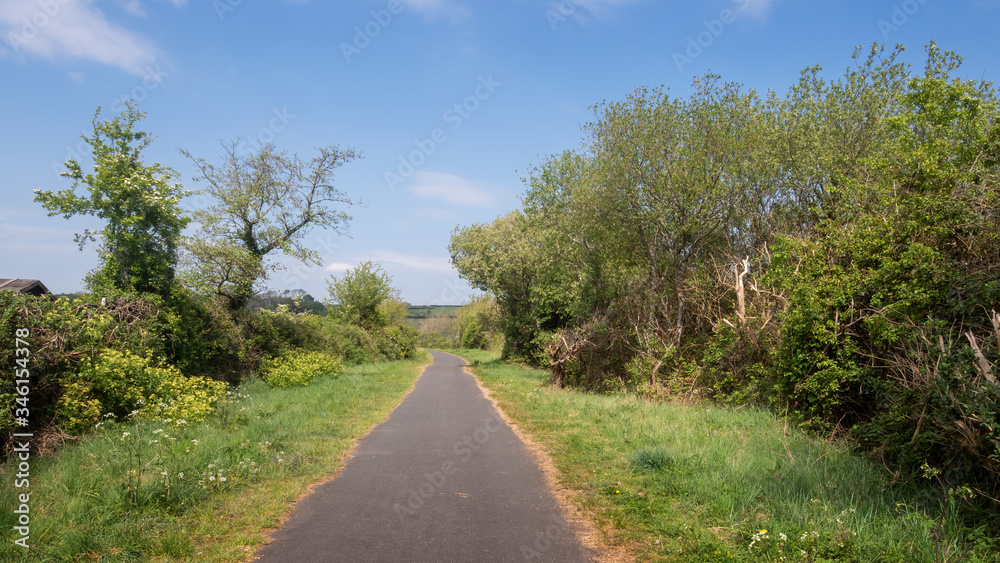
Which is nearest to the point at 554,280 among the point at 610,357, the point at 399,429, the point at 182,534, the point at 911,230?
the point at 610,357

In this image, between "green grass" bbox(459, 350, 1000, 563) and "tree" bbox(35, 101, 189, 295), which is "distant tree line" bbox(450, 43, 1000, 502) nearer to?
"green grass" bbox(459, 350, 1000, 563)

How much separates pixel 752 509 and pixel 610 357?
13336 mm

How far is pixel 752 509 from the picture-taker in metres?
5.21

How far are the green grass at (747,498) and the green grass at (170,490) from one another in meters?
3.68

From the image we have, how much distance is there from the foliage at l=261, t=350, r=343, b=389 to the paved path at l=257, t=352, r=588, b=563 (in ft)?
30.9

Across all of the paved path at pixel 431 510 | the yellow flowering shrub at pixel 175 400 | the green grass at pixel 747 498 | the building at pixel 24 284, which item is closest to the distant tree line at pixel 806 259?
the green grass at pixel 747 498

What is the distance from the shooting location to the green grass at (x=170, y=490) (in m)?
4.47

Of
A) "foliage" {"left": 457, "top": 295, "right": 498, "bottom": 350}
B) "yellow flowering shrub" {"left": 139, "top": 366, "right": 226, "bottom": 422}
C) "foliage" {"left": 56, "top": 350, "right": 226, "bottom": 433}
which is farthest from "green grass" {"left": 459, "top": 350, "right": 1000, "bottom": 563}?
"foliage" {"left": 457, "top": 295, "right": 498, "bottom": 350}

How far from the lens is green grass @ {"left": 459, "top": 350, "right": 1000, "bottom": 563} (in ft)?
13.9

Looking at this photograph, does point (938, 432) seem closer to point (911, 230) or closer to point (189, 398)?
point (911, 230)

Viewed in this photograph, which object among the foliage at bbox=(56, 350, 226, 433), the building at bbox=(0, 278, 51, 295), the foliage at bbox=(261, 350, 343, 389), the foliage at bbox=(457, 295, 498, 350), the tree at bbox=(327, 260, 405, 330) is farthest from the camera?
the foliage at bbox=(457, 295, 498, 350)

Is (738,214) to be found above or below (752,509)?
above

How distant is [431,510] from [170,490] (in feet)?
9.24

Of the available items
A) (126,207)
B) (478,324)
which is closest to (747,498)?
(126,207)
